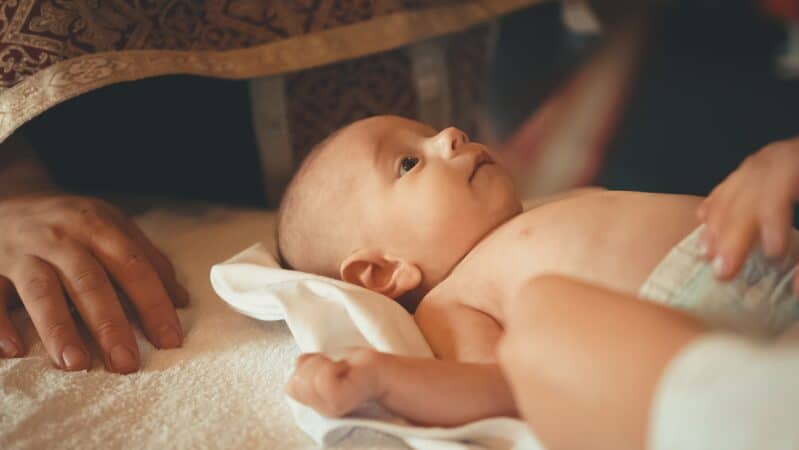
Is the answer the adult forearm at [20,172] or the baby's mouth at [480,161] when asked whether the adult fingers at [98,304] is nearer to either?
the adult forearm at [20,172]

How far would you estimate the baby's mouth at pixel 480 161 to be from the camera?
35.0 inches

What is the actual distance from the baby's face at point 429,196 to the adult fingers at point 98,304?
29 cm

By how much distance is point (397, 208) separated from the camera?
0.87m

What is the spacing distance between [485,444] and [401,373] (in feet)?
0.32

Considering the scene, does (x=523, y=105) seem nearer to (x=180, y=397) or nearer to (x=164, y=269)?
(x=164, y=269)

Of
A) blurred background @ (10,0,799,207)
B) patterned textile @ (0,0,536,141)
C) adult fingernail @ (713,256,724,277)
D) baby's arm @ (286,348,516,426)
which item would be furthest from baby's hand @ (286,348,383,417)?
blurred background @ (10,0,799,207)

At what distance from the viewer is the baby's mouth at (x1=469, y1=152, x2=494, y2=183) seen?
89 centimetres

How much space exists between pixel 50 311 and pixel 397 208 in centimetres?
41

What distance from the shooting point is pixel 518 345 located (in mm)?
579

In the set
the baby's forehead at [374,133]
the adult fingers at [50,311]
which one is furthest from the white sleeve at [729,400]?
the adult fingers at [50,311]

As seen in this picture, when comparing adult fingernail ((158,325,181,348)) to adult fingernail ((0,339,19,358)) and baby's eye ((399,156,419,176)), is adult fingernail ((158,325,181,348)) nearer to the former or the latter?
adult fingernail ((0,339,19,358))

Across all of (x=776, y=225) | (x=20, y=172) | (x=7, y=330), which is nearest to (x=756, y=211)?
(x=776, y=225)

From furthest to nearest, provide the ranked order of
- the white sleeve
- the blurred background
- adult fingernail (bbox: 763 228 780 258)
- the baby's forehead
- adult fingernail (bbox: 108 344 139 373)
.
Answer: the blurred background → the baby's forehead → adult fingernail (bbox: 108 344 139 373) → adult fingernail (bbox: 763 228 780 258) → the white sleeve

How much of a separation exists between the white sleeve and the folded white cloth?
16cm
